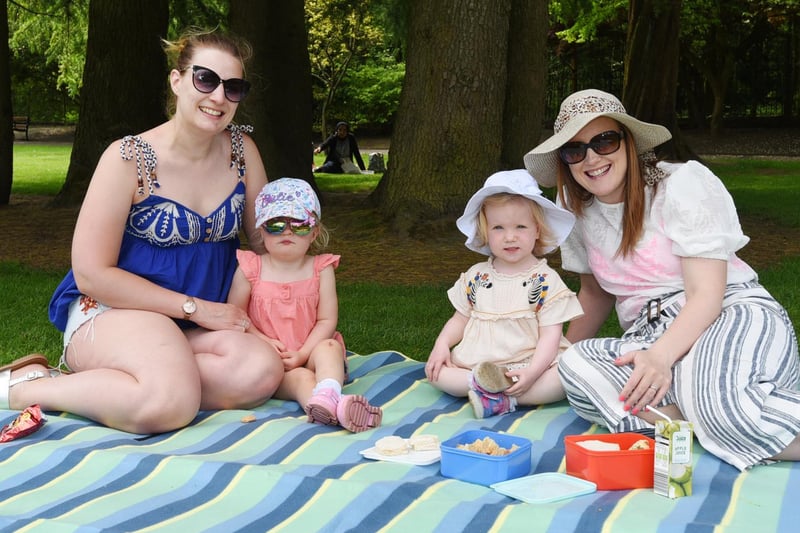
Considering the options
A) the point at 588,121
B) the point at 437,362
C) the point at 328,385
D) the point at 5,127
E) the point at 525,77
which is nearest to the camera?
the point at 588,121

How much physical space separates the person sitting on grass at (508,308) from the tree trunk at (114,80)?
8.37 m

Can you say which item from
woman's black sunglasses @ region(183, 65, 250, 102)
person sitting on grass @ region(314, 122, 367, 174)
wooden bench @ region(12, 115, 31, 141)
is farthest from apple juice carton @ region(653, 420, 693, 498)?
wooden bench @ region(12, 115, 31, 141)

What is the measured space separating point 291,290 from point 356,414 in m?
0.80

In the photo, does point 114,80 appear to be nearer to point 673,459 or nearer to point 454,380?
point 454,380

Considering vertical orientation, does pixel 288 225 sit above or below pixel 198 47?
below

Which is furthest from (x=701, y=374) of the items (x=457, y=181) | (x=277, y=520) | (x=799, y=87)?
(x=799, y=87)

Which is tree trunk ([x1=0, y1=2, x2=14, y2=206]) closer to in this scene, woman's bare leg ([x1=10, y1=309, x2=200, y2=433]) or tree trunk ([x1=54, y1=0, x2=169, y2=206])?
tree trunk ([x1=54, y1=0, x2=169, y2=206])

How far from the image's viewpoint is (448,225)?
28.7 ft

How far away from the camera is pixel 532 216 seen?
406 cm

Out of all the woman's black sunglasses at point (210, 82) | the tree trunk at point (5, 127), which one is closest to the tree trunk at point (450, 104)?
the woman's black sunglasses at point (210, 82)

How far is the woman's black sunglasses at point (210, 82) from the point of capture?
3920mm

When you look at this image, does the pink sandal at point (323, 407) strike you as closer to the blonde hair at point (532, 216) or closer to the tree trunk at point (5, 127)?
the blonde hair at point (532, 216)

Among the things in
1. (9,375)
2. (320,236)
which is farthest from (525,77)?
(9,375)

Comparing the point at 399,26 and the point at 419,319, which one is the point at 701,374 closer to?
the point at 419,319
